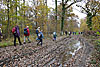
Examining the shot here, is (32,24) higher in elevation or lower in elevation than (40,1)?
lower

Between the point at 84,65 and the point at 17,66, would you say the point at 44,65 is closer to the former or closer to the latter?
the point at 17,66

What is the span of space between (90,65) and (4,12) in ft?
41.0

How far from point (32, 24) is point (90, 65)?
1760cm

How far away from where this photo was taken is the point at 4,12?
13516 millimetres

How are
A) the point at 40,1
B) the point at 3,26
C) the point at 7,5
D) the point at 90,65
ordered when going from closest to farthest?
1. the point at 90,65
2. the point at 7,5
3. the point at 3,26
4. the point at 40,1

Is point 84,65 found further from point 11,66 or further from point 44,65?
point 11,66

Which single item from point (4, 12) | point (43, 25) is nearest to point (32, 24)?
point (43, 25)

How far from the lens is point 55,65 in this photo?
5301mm

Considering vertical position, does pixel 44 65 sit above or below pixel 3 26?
below

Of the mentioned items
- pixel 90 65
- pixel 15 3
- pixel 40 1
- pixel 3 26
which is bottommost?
pixel 90 65

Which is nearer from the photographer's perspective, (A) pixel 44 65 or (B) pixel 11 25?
(A) pixel 44 65

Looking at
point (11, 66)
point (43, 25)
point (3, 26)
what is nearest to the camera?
point (11, 66)

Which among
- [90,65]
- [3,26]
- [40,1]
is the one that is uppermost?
[40,1]

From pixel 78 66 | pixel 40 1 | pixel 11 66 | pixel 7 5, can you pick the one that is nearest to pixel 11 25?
pixel 7 5
